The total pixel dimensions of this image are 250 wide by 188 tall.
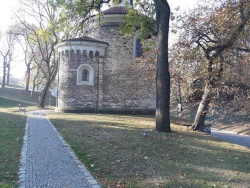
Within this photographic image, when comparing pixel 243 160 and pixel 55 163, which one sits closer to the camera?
pixel 55 163

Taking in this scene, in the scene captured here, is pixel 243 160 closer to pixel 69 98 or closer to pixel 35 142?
pixel 35 142

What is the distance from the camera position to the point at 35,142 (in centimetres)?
855

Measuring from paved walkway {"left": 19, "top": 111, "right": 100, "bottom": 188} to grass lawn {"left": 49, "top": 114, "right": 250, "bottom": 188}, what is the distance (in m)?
0.30

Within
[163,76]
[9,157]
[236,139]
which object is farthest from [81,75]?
[9,157]

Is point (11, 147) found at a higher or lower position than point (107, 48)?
lower

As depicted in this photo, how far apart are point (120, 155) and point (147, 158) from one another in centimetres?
81

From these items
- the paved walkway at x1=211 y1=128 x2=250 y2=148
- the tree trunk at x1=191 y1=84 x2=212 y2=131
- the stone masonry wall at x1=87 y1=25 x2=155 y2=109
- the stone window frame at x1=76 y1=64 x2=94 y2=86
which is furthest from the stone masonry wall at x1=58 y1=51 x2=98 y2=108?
the paved walkway at x1=211 y1=128 x2=250 y2=148

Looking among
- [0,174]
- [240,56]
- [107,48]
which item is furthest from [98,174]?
[107,48]

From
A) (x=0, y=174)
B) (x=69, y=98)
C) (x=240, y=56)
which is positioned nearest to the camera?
(x=0, y=174)

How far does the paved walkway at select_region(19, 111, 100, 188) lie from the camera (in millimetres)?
4773

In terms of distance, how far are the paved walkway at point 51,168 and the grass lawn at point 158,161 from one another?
0.30 metres

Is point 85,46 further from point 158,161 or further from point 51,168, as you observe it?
point 51,168

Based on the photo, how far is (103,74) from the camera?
68.4 feet

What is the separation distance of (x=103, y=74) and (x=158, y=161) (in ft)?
49.7
